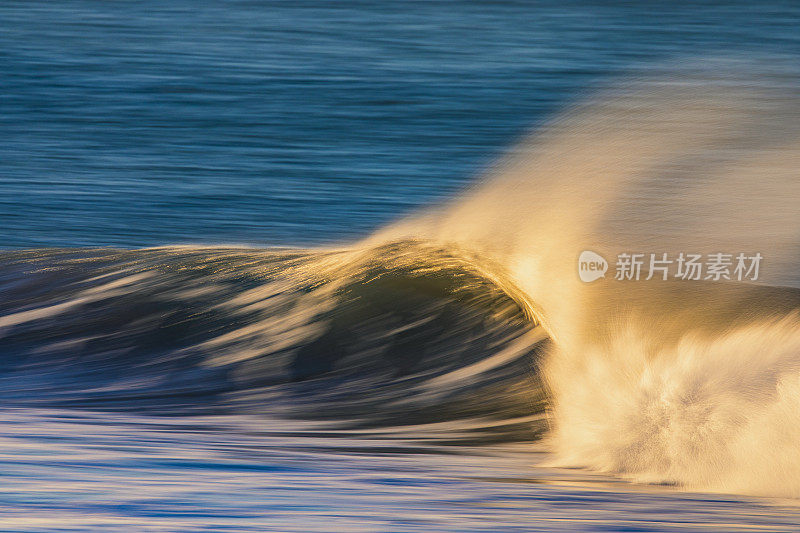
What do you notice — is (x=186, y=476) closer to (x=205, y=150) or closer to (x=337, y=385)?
(x=337, y=385)

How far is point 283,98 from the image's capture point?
1473 cm

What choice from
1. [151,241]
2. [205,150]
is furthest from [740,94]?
[151,241]

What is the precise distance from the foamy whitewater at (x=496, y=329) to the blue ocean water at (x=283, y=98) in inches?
84.3

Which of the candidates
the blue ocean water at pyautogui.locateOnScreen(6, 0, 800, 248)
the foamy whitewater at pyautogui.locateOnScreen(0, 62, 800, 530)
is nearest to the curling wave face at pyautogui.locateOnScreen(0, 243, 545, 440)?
the foamy whitewater at pyautogui.locateOnScreen(0, 62, 800, 530)

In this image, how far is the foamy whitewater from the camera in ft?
13.0

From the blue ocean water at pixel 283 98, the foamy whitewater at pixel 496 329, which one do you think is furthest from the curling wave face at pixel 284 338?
the blue ocean water at pixel 283 98

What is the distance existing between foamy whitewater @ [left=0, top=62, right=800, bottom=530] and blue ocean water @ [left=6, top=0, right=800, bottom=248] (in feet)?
7.03

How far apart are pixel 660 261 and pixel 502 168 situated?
1967 mm

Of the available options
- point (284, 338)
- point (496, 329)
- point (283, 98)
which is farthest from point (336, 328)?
point (283, 98)

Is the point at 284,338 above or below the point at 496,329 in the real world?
below

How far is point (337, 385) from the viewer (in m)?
5.54

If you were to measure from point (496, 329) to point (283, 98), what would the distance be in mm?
9234

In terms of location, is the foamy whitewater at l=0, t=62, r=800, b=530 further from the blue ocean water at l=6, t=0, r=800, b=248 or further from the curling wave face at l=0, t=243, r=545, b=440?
the blue ocean water at l=6, t=0, r=800, b=248

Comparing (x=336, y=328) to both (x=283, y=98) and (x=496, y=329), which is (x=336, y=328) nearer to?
(x=496, y=329)
